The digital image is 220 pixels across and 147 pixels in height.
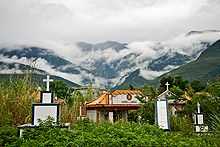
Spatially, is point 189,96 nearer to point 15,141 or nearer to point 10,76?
point 10,76

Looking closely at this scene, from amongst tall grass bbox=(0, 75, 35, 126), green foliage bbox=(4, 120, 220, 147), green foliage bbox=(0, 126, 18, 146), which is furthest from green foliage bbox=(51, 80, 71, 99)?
green foliage bbox=(4, 120, 220, 147)

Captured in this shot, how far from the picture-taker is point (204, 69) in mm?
53875

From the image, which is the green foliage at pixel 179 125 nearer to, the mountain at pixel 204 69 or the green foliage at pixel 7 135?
the green foliage at pixel 7 135

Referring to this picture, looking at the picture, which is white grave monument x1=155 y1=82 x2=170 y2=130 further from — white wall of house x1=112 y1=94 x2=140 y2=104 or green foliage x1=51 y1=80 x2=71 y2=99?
white wall of house x1=112 y1=94 x2=140 y2=104

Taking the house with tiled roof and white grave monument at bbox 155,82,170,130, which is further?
the house with tiled roof

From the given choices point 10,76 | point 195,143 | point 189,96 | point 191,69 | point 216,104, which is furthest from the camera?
point 191,69

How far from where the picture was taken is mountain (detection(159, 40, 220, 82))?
47.4m

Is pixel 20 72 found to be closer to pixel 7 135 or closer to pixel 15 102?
pixel 15 102

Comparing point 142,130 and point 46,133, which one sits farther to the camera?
point 142,130

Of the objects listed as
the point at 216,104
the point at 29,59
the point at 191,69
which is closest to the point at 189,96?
the point at 216,104

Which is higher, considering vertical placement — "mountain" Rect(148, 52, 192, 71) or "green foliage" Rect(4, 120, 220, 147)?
"mountain" Rect(148, 52, 192, 71)

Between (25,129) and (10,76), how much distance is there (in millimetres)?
3123

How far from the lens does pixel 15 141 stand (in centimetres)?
722

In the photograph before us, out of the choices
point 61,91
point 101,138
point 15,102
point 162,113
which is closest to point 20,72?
point 15,102
